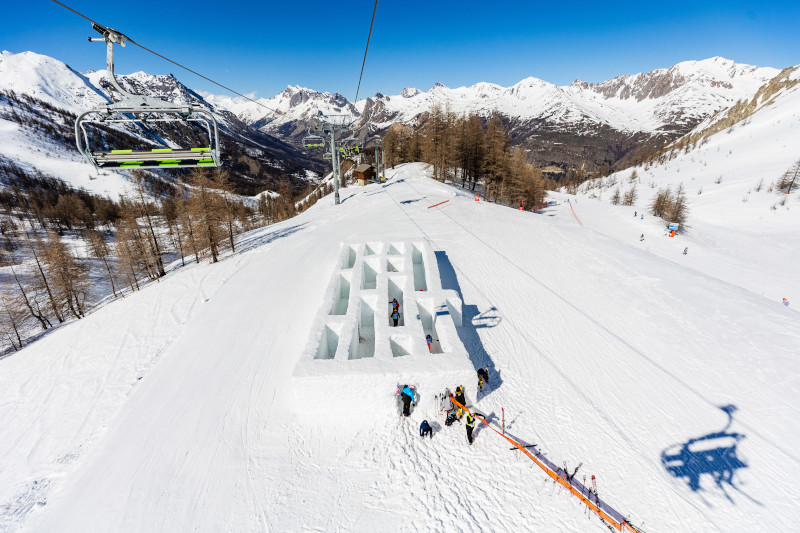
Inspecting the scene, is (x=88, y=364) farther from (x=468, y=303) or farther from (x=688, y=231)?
(x=688, y=231)

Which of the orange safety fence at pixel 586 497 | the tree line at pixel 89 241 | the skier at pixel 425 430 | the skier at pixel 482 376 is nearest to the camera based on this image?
the orange safety fence at pixel 586 497

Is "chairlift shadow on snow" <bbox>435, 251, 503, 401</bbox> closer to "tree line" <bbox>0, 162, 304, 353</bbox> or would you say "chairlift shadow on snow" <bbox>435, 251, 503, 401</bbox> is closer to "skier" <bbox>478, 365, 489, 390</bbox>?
"skier" <bbox>478, 365, 489, 390</bbox>

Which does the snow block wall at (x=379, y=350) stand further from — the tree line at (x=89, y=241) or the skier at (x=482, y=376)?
the tree line at (x=89, y=241)

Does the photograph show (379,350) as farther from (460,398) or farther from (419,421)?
(460,398)

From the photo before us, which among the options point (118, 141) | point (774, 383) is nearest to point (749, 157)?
point (774, 383)

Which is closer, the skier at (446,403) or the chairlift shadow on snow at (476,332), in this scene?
the skier at (446,403)

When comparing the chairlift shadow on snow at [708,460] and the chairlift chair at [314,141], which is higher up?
the chairlift chair at [314,141]

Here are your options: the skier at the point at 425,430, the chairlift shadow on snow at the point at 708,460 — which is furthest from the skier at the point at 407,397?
the chairlift shadow on snow at the point at 708,460
